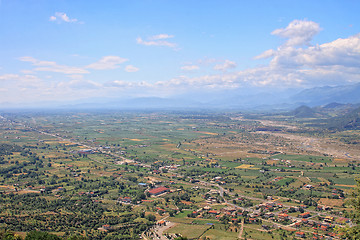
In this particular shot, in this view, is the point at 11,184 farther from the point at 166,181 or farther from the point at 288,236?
Result: the point at 288,236

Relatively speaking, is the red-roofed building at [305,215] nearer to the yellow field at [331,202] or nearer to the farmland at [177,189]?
the farmland at [177,189]

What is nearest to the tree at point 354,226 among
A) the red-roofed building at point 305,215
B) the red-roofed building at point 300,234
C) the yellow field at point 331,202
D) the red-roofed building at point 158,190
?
the red-roofed building at point 300,234

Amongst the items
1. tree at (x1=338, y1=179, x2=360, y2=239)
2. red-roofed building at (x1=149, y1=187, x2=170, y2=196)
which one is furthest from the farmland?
tree at (x1=338, y1=179, x2=360, y2=239)

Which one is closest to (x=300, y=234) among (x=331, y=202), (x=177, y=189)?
(x=331, y=202)

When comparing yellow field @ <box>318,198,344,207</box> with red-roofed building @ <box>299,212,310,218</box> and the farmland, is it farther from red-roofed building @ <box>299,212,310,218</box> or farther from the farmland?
red-roofed building @ <box>299,212,310,218</box>

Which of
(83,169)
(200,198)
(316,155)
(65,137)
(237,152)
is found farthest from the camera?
(65,137)

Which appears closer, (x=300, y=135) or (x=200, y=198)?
(x=200, y=198)

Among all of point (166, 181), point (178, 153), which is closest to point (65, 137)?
point (178, 153)

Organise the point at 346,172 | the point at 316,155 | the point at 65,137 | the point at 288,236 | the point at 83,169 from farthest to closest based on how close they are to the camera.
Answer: the point at 65,137 → the point at 316,155 → the point at 83,169 → the point at 346,172 → the point at 288,236
